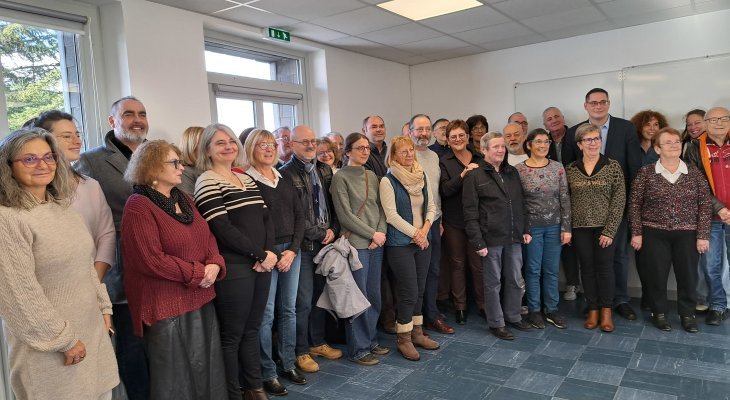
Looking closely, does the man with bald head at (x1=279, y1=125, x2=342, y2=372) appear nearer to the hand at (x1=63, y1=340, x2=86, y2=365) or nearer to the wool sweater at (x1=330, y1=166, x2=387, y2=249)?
the wool sweater at (x1=330, y1=166, x2=387, y2=249)

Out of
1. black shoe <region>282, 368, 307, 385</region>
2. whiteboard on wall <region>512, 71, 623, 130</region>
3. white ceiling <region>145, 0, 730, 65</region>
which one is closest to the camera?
black shoe <region>282, 368, 307, 385</region>

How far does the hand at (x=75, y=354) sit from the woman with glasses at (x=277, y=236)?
42.9 inches

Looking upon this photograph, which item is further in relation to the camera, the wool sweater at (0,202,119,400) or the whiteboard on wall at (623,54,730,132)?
the whiteboard on wall at (623,54,730,132)

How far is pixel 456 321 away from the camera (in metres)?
4.12

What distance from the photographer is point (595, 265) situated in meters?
3.83

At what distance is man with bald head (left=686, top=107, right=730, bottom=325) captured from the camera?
3.67 metres

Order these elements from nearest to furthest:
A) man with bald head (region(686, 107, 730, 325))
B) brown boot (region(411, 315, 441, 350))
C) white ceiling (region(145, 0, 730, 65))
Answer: brown boot (region(411, 315, 441, 350))
man with bald head (region(686, 107, 730, 325))
white ceiling (region(145, 0, 730, 65))

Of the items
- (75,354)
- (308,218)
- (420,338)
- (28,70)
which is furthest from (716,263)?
(28,70)

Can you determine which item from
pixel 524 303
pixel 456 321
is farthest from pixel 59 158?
pixel 524 303

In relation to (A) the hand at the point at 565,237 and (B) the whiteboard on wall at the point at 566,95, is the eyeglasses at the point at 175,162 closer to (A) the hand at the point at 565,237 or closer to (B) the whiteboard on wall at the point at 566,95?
(A) the hand at the point at 565,237

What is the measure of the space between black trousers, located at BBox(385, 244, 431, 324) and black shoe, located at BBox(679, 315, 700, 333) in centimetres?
204

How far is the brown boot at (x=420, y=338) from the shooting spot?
3.55 metres

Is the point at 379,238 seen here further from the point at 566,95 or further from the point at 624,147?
the point at 566,95

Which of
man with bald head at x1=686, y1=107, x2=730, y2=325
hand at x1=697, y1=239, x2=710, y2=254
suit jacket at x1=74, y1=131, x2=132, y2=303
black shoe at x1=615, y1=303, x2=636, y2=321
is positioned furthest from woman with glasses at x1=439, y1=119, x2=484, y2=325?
suit jacket at x1=74, y1=131, x2=132, y2=303
